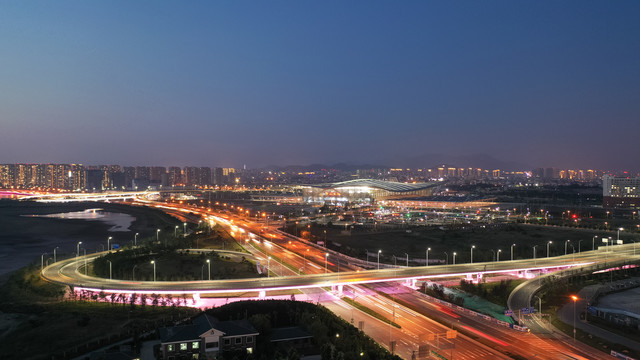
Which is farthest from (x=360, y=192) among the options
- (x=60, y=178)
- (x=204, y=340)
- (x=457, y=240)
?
(x=60, y=178)

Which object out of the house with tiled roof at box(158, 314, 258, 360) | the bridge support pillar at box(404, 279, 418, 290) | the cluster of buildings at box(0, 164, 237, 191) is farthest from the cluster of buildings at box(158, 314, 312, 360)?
the cluster of buildings at box(0, 164, 237, 191)

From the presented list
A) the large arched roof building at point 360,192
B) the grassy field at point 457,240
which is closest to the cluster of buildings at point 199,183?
the large arched roof building at point 360,192

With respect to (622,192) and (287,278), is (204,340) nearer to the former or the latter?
(287,278)

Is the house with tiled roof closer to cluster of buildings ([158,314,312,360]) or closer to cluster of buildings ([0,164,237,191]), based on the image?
cluster of buildings ([158,314,312,360])

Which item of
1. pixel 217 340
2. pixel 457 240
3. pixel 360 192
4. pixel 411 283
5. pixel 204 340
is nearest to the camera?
pixel 204 340

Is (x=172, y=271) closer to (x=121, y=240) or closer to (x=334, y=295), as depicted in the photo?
(x=334, y=295)

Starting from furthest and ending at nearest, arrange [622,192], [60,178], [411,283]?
1. [60,178]
2. [622,192]
3. [411,283]

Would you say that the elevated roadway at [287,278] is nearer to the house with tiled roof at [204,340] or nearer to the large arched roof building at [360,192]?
the house with tiled roof at [204,340]
